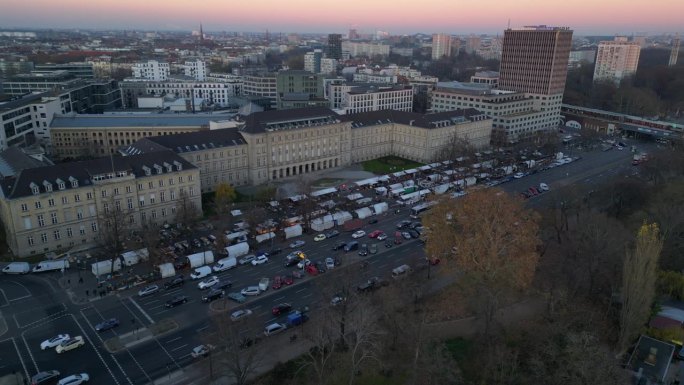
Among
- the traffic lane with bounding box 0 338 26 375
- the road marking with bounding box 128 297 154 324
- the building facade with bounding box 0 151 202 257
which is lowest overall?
the traffic lane with bounding box 0 338 26 375

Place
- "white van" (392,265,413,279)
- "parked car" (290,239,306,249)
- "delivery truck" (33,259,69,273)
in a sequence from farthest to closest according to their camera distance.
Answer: "parked car" (290,239,306,249) → "delivery truck" (33,259,69,273) → "white van" (392,265,413,279)

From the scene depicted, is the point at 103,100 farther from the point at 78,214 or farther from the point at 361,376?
the point at 361,376

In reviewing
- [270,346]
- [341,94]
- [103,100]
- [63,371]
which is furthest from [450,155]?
[103,100]

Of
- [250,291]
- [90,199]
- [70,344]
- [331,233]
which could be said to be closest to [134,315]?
[70,344]

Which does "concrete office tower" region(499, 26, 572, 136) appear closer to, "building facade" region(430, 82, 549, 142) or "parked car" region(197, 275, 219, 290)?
"building facade" region(430, 82, 549, 142)

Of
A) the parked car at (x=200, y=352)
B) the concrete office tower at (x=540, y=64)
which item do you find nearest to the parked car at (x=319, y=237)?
the parked car at (x=200, y=352)

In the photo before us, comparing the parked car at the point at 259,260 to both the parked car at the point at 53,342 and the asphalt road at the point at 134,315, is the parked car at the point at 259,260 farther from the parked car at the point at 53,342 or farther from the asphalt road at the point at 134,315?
the parked car at the point at 53,342

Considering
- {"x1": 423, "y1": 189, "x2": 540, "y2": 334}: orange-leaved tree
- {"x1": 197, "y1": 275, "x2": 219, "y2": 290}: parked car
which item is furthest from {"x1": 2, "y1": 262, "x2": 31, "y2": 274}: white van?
{"x1": 423, "y1": 189, "x2": 540, "y2": 334}: orange-leaved tree
